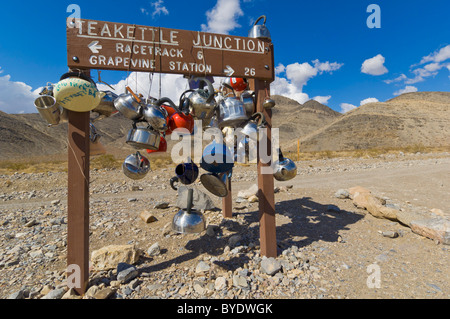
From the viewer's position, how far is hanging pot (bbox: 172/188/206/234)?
256 centimetres

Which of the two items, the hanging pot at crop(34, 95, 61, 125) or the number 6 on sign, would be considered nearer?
the hanging pot at crop(34, 95, 61, 125)

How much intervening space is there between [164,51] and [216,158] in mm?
1376

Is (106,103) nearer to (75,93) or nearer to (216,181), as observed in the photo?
(75,93)

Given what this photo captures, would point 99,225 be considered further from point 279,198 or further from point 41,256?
point 279,198

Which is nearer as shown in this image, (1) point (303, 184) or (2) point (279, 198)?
(2) point (279, 198)

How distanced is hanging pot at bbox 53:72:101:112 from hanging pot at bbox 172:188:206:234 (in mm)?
1383

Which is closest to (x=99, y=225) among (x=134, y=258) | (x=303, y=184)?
(x=134, y=258)

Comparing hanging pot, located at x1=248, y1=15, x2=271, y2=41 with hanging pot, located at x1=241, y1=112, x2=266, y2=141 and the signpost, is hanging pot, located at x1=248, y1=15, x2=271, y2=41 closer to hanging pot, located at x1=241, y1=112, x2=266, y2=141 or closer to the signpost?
the signpost

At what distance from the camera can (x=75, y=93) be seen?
225 cm

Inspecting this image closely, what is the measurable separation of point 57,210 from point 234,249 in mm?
5031

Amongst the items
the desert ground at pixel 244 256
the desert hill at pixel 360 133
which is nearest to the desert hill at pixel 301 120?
the desert hill at pixel 360 133

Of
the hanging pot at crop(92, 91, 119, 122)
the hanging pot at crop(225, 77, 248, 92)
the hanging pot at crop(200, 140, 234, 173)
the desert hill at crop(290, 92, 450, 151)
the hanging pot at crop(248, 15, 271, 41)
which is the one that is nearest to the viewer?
the hanging pot at crop(200, 140, 234, 173)

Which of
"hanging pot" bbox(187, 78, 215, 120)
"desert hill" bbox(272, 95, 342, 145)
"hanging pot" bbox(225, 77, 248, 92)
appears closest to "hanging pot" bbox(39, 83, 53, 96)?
"hanging pot" bbox(187, 78, 215, 120)

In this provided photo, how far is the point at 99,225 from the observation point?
14.3 feet
